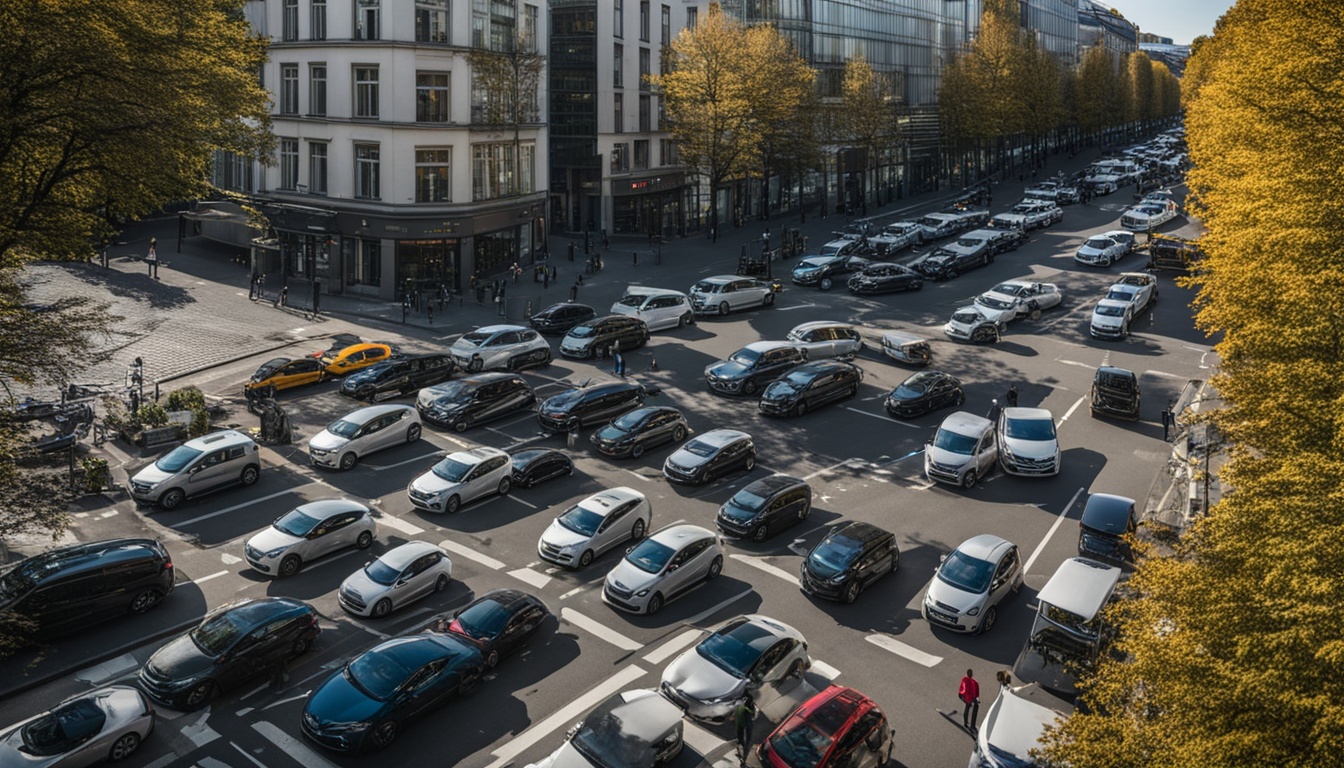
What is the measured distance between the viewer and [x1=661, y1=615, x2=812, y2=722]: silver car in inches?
→ 760

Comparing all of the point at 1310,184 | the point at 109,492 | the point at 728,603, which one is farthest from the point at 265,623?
the point at 1310,184

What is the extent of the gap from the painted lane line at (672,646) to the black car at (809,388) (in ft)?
51.7

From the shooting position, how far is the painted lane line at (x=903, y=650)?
2191cm

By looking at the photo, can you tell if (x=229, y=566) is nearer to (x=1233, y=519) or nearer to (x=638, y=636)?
(x=638, y=636)

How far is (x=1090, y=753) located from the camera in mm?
12078

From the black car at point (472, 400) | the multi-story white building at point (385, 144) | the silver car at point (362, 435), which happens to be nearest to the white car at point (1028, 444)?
the black car at point (472, 400)

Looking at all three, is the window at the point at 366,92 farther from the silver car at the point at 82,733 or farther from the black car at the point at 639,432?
the silver car at the point at 82,733

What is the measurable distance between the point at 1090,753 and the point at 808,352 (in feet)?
106

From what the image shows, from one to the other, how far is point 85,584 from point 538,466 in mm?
12575

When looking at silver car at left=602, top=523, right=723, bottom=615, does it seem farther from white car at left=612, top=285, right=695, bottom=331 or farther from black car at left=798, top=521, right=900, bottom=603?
white car at left=612, top=285, right=695, bottom=331

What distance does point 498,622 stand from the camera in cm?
2133

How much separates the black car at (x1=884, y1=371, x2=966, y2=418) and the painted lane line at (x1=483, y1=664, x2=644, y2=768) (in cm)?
1964

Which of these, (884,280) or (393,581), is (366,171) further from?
(393,581)

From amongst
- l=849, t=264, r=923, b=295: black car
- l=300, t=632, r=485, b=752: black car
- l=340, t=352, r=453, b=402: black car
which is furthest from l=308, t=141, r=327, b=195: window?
l=300, t=632, r=485, b=752: black car
